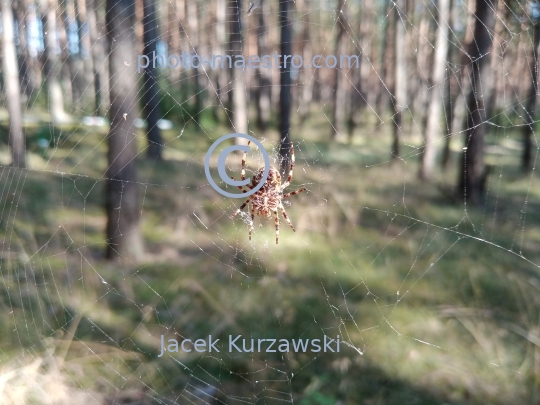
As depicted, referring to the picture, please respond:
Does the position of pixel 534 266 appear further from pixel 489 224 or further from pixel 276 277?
pixel 276 277

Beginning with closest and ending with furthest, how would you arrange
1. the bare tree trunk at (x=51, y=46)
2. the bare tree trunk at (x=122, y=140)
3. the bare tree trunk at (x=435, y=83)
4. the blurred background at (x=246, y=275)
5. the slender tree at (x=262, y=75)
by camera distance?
the blurred background at (x=246, y=275)
the bare tree trunk at (x=51, y=46)
the bare tree trunk at (x=122, y=140)
the slender tree at (x=262, y=75)
the bare tree trunk at (x=435, y=83)

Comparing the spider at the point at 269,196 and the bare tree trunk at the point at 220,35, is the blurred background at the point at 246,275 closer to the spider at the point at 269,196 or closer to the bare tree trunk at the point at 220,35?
the spider at the point at 269,196

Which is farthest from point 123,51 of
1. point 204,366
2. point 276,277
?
point 204,366

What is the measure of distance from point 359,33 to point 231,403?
8.80m

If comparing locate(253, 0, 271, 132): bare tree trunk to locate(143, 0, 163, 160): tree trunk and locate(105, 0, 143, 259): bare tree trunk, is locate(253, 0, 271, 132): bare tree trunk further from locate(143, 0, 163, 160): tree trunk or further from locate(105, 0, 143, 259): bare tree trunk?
locate(105, 0, 143, 259): bare tree trunk

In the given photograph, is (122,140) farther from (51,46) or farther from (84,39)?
(84,39)

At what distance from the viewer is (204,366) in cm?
263

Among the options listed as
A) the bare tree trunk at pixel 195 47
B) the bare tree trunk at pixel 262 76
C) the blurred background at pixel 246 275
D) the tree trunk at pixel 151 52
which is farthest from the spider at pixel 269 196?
the bare tree trunk at pixel 262 76

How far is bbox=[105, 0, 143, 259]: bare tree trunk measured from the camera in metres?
3.20

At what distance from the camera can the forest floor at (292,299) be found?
2.51 meters

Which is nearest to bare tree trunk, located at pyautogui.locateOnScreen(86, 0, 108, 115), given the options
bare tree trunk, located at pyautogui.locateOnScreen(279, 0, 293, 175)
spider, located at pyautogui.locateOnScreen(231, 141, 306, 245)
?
spider, located at pyautogui.locateOnScreen(231, 141, 306, 245)

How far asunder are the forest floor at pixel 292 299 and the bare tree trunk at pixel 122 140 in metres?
0.21

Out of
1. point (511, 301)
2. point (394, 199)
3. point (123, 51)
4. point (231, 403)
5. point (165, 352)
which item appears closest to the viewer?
point (231, 403)

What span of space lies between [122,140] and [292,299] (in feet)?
5.70
